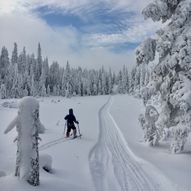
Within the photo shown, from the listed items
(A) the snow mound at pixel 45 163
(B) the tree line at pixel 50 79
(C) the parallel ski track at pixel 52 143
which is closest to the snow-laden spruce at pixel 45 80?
(B) the tree line at pixel 50 79

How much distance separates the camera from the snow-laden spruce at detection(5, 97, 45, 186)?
10.1 meters

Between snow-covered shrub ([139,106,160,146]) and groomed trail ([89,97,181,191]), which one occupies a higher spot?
snow-covered shrub ([139,106,160,146])

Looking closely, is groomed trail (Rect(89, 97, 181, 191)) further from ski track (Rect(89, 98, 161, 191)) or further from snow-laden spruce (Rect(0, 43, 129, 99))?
snow-laden spruce (Rect(0, 43, 129, 99))

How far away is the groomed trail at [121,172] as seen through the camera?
1202 centimetres

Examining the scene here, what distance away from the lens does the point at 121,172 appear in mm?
13938

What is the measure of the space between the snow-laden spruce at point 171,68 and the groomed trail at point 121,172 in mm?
2077

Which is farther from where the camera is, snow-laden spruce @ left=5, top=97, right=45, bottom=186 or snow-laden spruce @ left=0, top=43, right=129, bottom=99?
snow-laden spruce @ left=0, top=43, right=129, bottom=99

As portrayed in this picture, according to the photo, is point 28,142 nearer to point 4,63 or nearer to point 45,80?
point 4,63

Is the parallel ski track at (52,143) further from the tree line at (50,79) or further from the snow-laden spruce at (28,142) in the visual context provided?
the tree line at (50,79)

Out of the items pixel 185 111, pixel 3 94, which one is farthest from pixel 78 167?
pixel 3 94

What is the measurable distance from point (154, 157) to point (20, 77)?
9046 cm

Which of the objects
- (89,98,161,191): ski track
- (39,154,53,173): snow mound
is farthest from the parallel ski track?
(39,154,53,173): snow mound

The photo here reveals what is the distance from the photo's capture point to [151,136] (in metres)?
19.3

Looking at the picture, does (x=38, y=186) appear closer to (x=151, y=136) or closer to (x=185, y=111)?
(x=185, y=111)
